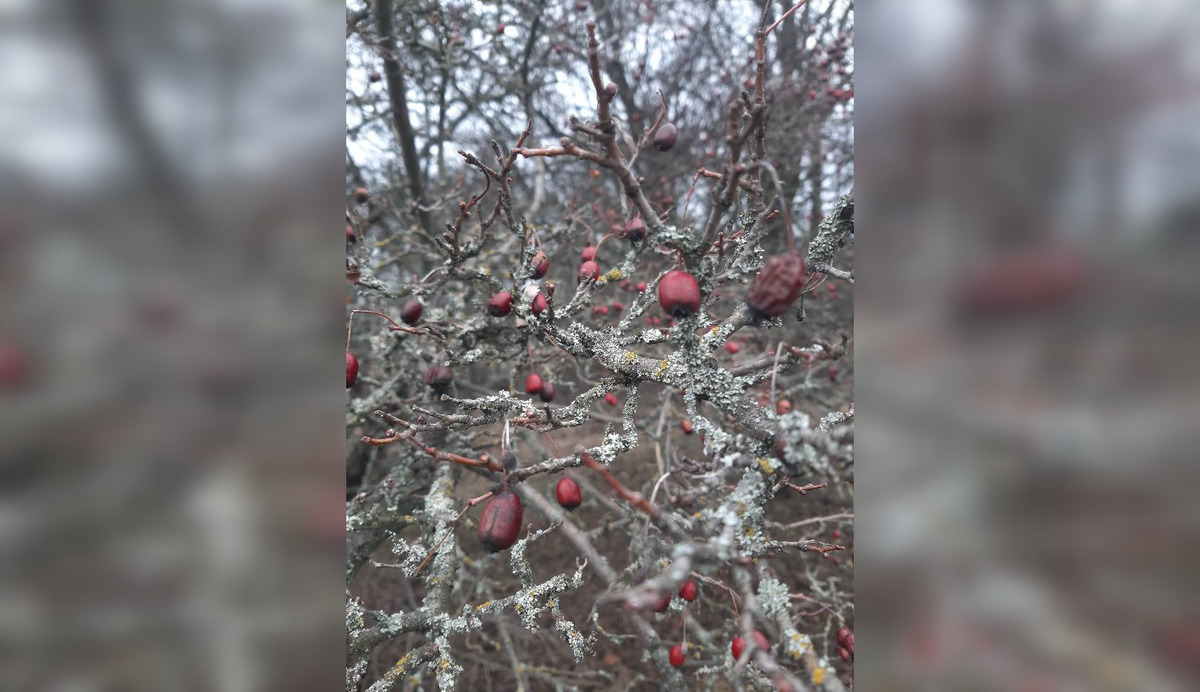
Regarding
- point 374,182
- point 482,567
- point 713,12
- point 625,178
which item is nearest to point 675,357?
point 625,178

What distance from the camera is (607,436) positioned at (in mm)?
1224
